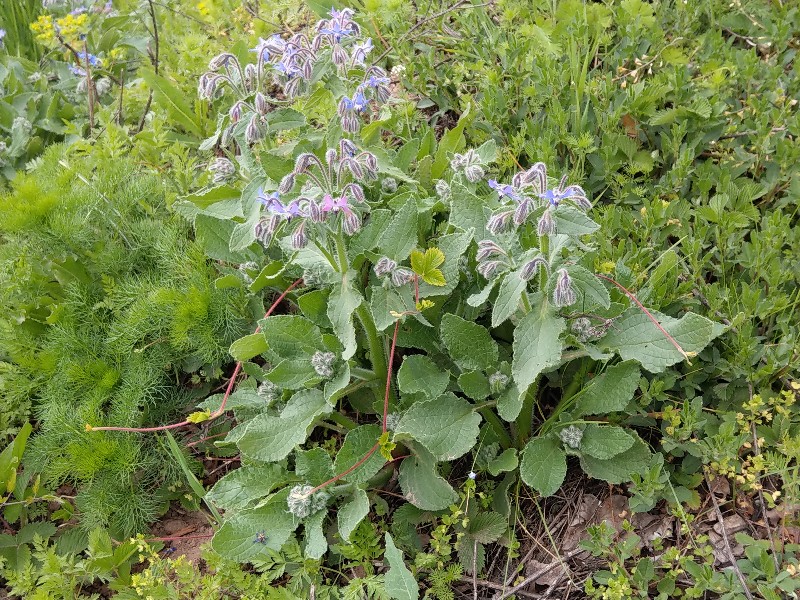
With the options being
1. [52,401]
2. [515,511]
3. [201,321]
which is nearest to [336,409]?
[201,321]

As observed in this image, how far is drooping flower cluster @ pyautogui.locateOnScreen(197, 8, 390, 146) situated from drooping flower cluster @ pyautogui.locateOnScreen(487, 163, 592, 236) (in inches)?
A: 30.8

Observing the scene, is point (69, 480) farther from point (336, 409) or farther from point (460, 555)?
point (460, 555)

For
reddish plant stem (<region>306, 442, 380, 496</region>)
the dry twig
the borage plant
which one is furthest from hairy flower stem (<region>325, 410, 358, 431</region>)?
the dry twig

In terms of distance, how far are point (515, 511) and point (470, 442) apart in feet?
1.40

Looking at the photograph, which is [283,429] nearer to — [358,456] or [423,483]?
[358,456]

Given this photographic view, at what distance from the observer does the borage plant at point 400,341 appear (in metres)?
2.28

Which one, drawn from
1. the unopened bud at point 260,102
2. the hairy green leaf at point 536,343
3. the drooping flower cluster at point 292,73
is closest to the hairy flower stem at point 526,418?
the hairy green leaf at point 536,343

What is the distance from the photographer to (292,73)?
2.65 meters

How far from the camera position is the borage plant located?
2.28 m

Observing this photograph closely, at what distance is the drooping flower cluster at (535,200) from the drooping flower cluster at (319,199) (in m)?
0.48

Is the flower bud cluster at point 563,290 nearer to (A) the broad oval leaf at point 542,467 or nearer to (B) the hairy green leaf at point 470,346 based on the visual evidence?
(B) the hairy green leaf at point 470,346

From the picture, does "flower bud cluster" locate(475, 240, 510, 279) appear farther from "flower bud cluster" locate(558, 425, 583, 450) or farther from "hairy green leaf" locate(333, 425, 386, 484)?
"hairy green leaf" locate(333, 425, 386, 484)

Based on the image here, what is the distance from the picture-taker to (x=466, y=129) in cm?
364

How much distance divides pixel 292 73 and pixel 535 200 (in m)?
1.10
